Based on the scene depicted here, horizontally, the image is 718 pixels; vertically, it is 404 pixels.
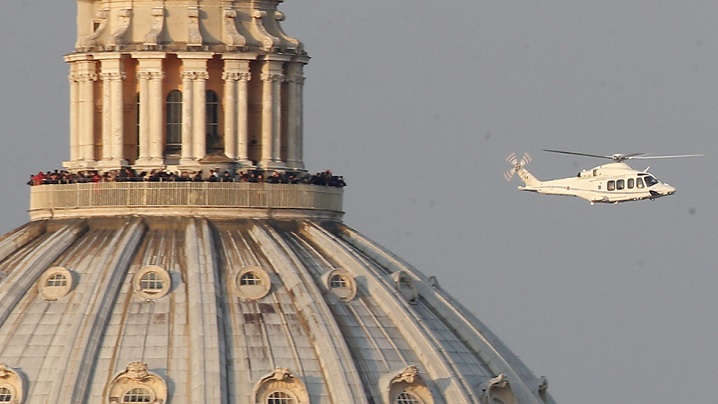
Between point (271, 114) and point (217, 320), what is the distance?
9.04 m

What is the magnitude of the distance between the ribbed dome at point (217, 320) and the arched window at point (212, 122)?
2.82m

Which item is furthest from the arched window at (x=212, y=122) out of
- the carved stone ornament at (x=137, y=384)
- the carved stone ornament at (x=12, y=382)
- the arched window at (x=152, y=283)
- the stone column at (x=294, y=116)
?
the carved stone ornament at (x=12, y=382)

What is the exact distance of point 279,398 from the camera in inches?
6885

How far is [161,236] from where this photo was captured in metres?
179

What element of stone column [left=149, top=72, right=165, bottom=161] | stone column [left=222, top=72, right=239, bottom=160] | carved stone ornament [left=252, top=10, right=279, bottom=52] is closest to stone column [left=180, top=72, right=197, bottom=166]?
stone column [left=149, top=72, right=165, bottom=161]

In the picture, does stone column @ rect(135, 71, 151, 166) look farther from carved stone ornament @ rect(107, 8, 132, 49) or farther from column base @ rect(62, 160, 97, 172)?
column base @ rect(62, 160, 97, 172)

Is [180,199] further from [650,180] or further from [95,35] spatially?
[650,180]

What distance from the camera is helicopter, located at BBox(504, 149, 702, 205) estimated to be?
178250 mm

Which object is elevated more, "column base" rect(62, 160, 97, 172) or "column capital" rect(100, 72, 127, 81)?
"column capital" rect(100, 72, 127, 81)

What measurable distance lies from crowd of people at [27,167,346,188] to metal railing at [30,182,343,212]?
17 cm

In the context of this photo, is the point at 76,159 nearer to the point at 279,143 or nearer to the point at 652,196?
the point at 279,143

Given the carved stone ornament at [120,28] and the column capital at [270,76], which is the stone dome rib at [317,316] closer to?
the column capital at [270,76]

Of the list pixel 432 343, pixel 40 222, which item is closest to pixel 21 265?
pixel 40 222

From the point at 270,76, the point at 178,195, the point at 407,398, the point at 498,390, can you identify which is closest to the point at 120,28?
the point at 270,76
